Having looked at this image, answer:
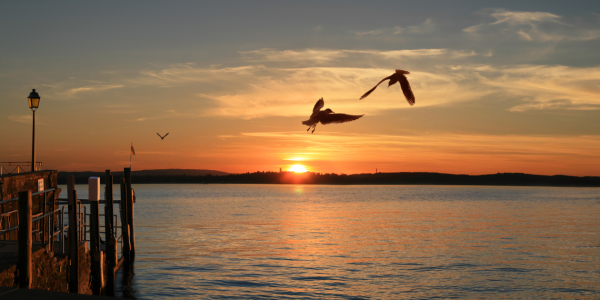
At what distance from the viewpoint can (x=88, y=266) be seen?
15539 mm

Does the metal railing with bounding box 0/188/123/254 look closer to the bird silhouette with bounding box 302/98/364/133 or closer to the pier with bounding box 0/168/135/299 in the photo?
the pier with bounding box 0/168/135/299

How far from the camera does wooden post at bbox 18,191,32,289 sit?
9.44m

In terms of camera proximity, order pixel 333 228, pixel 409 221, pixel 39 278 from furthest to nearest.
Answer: pixel 409 221 < pixel 333 228 < pixel 39 278

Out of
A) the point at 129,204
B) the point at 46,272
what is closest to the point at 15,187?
the point at 46,272

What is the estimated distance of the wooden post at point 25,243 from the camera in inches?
A: 372

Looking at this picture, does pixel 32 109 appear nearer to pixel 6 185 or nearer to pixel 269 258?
pixel 6 185

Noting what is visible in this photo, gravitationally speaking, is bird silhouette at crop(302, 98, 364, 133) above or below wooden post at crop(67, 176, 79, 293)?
above

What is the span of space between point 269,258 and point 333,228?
67.8 feet

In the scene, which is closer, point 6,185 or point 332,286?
point 6,185

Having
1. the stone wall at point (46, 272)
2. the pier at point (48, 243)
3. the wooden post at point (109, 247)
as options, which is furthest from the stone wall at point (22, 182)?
the stone wall at point (46, 272)

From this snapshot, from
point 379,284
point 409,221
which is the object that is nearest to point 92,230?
point 379,284

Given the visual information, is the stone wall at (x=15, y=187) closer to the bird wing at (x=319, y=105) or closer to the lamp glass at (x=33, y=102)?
the lamp glass at (x=33, y=102)

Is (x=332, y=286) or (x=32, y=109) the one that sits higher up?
(x=32, y=109)

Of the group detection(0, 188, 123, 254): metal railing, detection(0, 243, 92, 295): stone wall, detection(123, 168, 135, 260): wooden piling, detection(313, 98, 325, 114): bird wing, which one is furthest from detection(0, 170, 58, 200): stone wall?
detection(313, 98, 325, 114): bird wing
